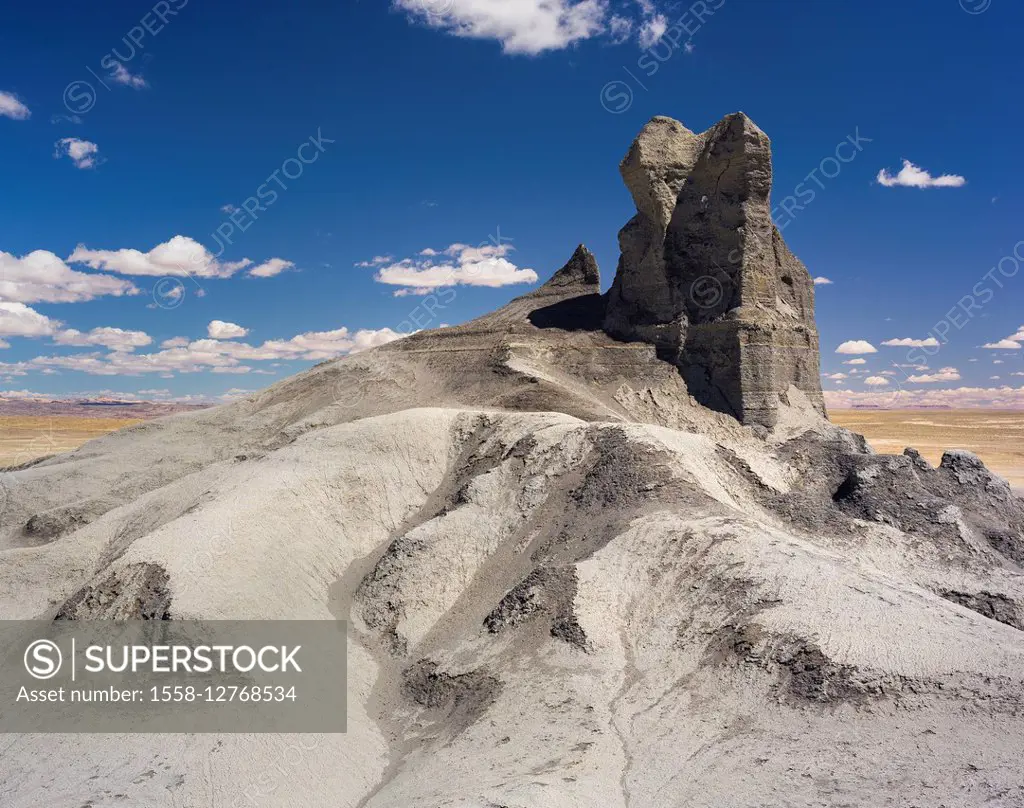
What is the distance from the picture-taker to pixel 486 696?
11.2 meters

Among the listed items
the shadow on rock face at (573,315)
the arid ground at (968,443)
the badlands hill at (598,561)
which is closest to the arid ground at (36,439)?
the shadow on rock face at (573,315)

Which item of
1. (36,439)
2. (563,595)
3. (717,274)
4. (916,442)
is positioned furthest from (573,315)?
(36,439)

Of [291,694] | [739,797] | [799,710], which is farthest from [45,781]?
[799,710]

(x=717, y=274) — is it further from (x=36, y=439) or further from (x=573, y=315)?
(x=36, y=439)

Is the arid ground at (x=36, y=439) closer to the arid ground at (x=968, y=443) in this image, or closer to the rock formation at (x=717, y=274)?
the rock formation at (x=717, y=274)

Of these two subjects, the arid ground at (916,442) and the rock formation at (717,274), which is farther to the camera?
the arid ground at (916,442)

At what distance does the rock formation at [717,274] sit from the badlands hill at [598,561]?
0.32 feet

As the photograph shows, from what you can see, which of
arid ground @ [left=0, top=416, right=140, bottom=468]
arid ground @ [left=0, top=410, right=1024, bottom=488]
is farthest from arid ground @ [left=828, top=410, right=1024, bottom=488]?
arid ground @ [left=0, top=416, right=140, bottom=468]

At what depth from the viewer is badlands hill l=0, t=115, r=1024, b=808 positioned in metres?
8.96

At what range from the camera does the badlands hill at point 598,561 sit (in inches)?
353

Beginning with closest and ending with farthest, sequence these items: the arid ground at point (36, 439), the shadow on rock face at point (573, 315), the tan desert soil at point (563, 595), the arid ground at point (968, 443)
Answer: the tan desert soil at point (563, 595) < the shadow on rock face at point (573, 315) < the arid ground at point (968, 443) < the arid ground at point (36, 439)

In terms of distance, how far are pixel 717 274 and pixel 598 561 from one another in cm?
1261

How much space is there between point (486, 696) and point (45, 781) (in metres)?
6.42

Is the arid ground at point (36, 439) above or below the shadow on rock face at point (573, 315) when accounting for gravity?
above
